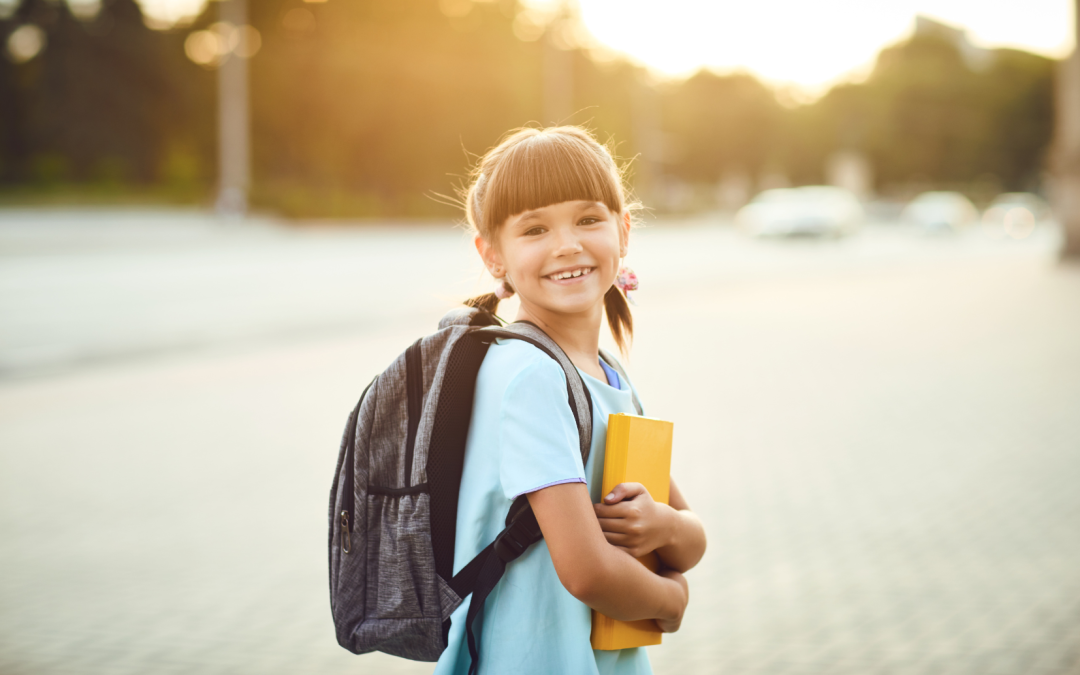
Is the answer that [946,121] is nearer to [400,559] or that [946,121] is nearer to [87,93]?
[87,93]

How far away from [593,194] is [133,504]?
4.59 meters

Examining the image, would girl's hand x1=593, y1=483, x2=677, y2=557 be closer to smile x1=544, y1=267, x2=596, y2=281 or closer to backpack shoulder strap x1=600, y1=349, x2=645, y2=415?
backpack shoulder strap x1=600, y1=349, x2=645, y2=415

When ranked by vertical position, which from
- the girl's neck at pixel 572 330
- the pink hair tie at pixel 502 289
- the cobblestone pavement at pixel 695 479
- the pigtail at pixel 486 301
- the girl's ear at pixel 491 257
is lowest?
the cobblestone pavement at pixel 695 479

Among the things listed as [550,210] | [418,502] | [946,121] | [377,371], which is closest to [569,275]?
[550,210]

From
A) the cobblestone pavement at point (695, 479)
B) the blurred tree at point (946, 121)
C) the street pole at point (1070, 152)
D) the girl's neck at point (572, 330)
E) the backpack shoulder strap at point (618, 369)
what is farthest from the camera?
the blurred tree at point (946, 121)

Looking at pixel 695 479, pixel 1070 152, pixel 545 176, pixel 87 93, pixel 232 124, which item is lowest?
pixel 695 479

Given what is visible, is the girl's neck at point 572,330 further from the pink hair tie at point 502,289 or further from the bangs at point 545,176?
the bangs at point 545,176

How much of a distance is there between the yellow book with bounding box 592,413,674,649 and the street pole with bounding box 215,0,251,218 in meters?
28.0

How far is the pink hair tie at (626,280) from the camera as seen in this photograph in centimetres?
183

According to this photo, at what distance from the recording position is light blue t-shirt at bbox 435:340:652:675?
4.75 feet

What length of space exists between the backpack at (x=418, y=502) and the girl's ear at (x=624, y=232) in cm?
24

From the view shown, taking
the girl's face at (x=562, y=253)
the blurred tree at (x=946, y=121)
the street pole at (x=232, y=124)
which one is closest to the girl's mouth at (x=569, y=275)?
Result: the girl's face at (x=562, y=253)

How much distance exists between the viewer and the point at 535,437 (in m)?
1.44

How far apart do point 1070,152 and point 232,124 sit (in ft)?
69.8
